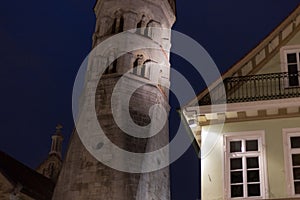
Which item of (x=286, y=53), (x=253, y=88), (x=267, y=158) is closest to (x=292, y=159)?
(x=267, y=158)

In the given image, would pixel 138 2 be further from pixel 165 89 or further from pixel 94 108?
pixel 94 108

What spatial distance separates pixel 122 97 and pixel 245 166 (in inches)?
574

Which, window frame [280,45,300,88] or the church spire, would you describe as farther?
the church spire

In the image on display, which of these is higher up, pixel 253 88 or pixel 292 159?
pixel 253 88

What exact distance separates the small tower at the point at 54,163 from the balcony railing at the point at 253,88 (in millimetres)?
28617

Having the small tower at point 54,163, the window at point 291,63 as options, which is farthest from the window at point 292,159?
the small tower at point 54,163

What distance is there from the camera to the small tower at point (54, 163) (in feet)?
141

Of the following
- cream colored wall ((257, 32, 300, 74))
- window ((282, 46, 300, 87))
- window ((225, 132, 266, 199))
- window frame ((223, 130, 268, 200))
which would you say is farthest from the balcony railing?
window ((225, 132, 266, 199))

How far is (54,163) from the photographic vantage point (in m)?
44.0

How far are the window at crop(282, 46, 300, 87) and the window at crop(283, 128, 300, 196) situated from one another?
1.38 m

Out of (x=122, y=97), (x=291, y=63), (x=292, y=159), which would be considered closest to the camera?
(x=292, y=159)

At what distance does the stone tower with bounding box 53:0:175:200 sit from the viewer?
2528 cm

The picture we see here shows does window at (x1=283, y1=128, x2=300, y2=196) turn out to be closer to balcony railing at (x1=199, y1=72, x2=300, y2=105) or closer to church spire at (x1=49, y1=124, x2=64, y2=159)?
balcony railing at (x1=199, y1=72, x2=300, y2=105)

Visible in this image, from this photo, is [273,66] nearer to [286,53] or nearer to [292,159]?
[286,53]
